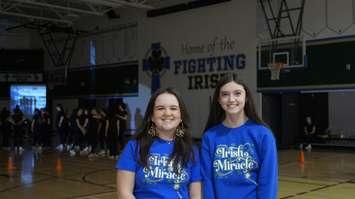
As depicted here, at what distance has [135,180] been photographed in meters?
2.52

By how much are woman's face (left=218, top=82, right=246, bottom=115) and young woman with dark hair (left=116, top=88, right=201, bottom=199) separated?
0.85ft

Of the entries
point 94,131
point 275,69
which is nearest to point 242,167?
point 94,131

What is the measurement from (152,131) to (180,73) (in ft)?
60.9

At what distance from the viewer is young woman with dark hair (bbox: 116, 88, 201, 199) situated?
2.48 m

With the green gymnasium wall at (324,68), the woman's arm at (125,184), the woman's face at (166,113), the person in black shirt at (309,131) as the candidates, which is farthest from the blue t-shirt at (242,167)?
the person in black shirt at (309,131)

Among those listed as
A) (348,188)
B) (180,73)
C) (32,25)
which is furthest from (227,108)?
(32,25)

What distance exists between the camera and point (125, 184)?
2482 mm

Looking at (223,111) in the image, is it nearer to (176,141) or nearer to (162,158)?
(176,141)

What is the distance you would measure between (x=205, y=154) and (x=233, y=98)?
0.34m

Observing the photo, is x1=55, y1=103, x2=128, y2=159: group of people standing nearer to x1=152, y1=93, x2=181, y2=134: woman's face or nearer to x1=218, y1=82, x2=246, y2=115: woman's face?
x1=218, y1=82, x2=246, y2=115: woman's face

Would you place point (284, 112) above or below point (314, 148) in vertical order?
above

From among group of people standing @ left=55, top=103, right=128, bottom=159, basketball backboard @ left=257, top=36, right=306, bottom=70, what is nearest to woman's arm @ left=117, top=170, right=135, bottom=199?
group of people standing @ left=55, top=103, right=128, bottom=159

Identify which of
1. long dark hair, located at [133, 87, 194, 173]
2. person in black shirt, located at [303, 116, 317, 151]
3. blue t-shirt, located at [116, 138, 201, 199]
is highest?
long dark hair, located at [133, 87, 194, 173]

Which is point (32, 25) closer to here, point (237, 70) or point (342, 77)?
point (237, 70)
